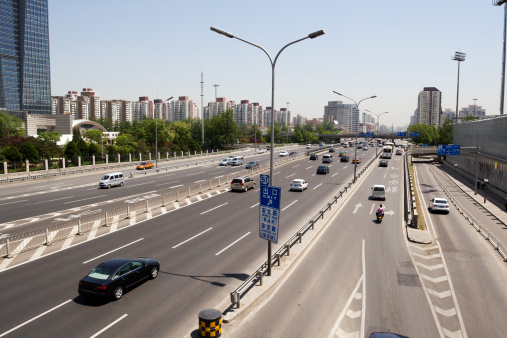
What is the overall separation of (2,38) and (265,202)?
180 metres

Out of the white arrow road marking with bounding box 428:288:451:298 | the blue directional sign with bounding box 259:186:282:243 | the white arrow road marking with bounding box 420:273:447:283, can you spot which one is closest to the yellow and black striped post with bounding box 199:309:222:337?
the blue directional sign with bounding box 259:186:282:243

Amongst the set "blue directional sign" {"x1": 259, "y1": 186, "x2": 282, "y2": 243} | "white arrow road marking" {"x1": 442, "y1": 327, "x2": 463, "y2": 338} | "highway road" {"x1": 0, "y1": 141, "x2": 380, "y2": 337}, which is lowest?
"white arrow road marking" {"x1": 442, "y1": 327, "x2": 463, "y2": 338}

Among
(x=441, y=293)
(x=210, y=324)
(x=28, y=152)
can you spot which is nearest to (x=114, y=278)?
(x=210, y=324)

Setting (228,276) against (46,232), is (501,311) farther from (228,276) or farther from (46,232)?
(46,232)

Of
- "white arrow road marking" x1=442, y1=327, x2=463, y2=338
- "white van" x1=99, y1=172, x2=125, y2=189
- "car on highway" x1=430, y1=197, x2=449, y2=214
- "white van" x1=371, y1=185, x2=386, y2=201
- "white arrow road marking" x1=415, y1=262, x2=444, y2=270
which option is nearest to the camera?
"white arrow road marking" x1=442, y1=327, x2=463, y2=338

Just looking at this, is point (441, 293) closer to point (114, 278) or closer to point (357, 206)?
point (114, 278)

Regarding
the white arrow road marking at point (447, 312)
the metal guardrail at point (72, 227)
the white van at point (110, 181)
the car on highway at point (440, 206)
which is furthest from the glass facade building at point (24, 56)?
the white arrow road marking at point (447, 312)

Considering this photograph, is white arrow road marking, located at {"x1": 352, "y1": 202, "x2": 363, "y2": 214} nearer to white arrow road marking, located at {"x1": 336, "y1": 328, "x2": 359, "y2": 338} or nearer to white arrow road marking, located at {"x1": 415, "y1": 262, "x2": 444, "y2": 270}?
white arrow road marking, located at {"x1": 415, "y1": 262, "x2": 444, "y2": 270}

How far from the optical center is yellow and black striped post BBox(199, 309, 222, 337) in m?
11.2

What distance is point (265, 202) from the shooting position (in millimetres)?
15953

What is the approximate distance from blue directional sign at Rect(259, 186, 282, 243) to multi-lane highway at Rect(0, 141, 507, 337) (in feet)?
7.48

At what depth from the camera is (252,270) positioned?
58.6 ft

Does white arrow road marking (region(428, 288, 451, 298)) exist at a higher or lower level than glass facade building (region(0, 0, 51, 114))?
lower

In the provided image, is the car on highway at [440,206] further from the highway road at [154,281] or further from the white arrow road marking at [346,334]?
the white arrow road marking at [346,334]
